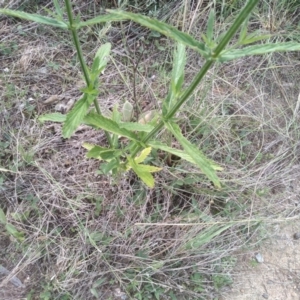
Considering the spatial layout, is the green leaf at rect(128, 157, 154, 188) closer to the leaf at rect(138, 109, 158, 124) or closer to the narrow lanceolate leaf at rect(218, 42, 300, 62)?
the leaf at rect(138, 109, 158, 124)

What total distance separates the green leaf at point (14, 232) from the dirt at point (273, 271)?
2.94ft

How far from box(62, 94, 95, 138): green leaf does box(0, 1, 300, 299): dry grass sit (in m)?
0.62

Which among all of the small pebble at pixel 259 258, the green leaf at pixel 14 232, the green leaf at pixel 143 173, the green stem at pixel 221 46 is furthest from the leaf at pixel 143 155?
the small pebble at pixel 259 258

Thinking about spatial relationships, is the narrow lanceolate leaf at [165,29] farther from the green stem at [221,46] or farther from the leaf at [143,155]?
the leaf at [143,155]

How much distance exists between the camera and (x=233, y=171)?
1.89 meters

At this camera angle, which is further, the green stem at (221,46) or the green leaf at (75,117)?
the green leaf at (75,117)

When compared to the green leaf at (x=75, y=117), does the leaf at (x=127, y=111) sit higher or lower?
lower

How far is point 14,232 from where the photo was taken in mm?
1712

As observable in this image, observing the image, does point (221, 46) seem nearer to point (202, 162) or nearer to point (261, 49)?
point (261, 49)

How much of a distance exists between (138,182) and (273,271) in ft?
2.37

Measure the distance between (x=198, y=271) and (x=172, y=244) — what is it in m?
0.16

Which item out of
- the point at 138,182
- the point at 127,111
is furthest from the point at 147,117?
the point at 138,182

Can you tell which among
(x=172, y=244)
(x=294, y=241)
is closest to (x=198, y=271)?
(x=172, y=244)

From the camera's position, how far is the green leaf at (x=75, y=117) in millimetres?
1199
